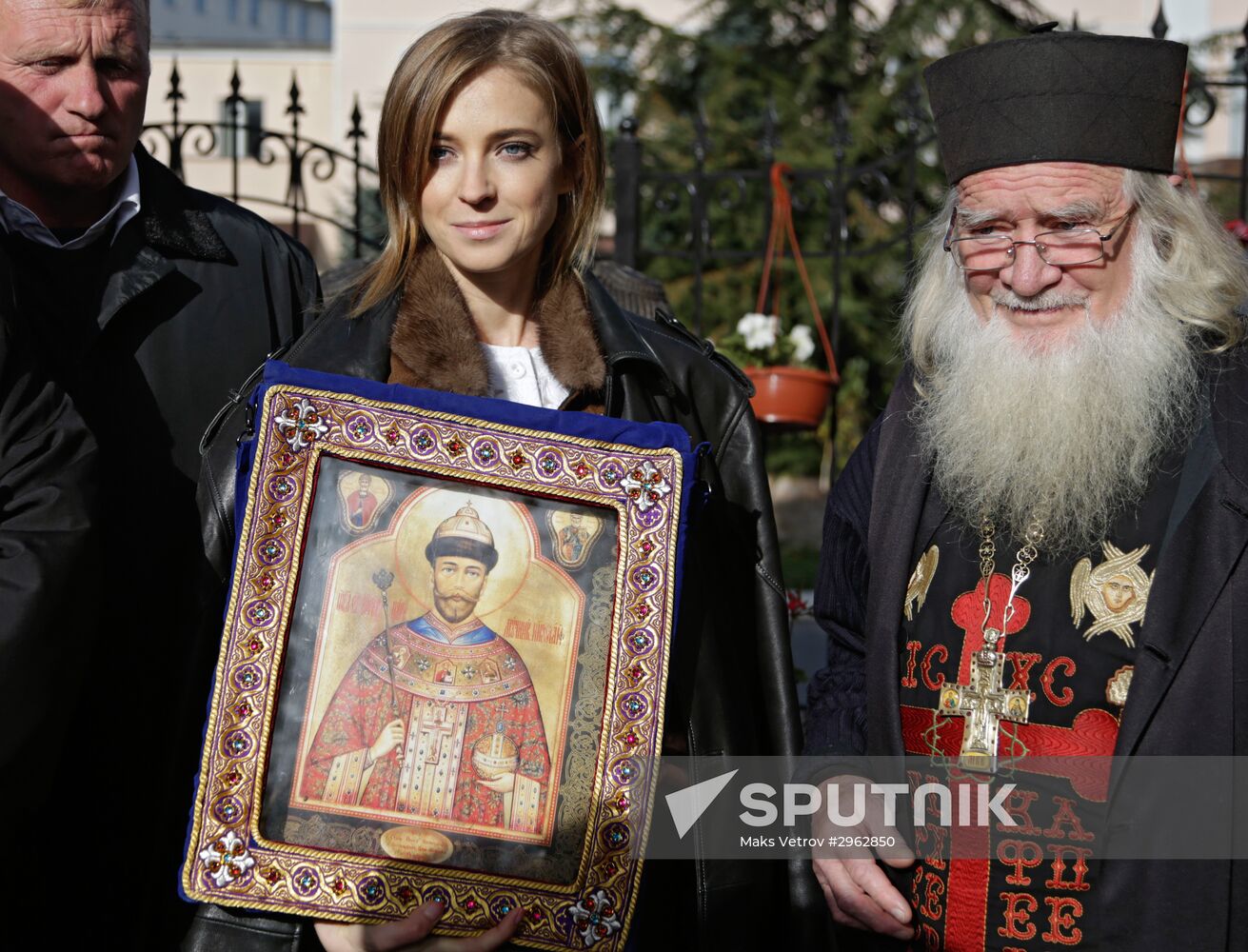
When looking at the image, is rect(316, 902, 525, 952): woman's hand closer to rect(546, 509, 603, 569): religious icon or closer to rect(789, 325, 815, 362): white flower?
rect(546, 509, 603, 569): religious icon

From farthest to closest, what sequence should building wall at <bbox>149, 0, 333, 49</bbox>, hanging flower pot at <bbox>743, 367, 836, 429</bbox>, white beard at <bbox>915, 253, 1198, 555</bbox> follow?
building wall at <bbox>149, 0, 333, 49</bbox>
hanging flower pot at <bbox>743, 367, 836, 429</bbox>
white beard at <bbox>915, 253, 1198, 555</bbox>

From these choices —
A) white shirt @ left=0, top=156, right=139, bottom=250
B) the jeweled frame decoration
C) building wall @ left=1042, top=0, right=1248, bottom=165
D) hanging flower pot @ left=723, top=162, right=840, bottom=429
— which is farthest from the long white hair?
building wall @ left=1042, top=0, right=1248, bottom=165

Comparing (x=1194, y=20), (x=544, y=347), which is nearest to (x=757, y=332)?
(x=544, y=347)

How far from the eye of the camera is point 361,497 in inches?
91.2

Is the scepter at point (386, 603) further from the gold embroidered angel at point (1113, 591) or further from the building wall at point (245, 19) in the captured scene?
the building wall at point (245, 19)

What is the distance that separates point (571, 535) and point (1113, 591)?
99cm

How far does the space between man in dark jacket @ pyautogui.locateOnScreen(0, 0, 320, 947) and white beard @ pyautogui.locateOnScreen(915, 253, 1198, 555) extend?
1.55 metres

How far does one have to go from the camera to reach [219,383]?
3002 millimetres

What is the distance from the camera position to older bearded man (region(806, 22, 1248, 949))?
2312 mm

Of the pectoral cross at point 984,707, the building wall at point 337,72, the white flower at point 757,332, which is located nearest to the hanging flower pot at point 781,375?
the white flower at point 757,332

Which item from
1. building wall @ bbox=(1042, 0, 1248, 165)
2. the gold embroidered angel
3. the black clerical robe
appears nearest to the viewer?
the black clerical robe

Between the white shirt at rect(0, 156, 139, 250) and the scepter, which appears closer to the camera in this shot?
the scepter

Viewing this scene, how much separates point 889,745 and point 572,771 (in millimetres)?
695

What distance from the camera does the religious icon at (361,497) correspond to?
2301 millimetres
